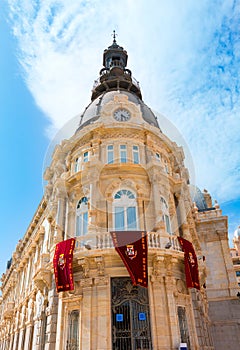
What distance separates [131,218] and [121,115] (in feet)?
29.6

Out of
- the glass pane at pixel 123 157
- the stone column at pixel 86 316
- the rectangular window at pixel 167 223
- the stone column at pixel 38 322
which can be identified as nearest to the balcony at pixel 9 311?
the stone column at pixel 38 322

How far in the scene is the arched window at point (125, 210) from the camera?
60.1 ft

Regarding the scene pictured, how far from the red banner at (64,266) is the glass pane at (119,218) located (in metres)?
2.97

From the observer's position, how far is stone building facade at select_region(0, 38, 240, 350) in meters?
15.4

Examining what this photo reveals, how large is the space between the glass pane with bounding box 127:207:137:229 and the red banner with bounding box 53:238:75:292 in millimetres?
3715

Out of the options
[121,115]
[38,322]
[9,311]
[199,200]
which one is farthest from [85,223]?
[199,200]

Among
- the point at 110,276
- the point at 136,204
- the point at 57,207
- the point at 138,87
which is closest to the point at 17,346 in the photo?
the point at 57,207

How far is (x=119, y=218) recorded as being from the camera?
18.6 m

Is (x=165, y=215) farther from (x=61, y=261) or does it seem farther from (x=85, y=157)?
(x=61, y=261)

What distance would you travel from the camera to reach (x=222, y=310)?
31.1 metres

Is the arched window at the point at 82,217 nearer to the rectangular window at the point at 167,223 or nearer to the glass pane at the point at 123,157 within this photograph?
the glass pane at the point at 123,157

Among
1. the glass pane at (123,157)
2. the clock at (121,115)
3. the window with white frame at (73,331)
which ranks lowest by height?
the window with white frame at (73,331)

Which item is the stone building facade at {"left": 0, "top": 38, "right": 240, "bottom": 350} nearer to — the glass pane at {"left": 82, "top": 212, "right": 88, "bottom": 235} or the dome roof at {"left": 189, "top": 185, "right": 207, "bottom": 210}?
the glass pane at {"left": 82, "top": 212, "right": 88, "bottom": 235}

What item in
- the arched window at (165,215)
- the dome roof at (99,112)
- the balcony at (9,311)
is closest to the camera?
the arched window at (165,215)
